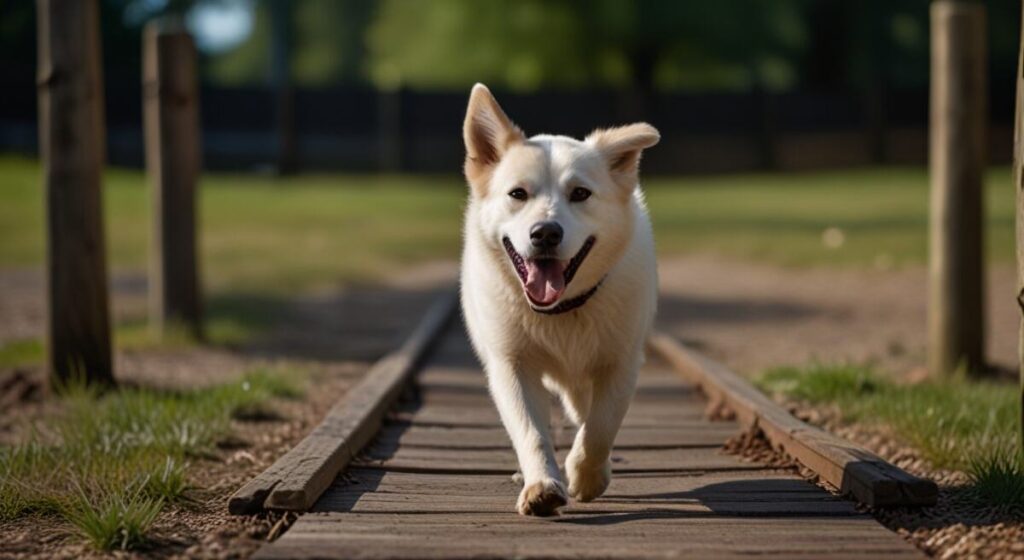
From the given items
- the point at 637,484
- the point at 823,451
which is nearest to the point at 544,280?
the point at 637,484

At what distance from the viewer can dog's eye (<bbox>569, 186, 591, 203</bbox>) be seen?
15.4 ft

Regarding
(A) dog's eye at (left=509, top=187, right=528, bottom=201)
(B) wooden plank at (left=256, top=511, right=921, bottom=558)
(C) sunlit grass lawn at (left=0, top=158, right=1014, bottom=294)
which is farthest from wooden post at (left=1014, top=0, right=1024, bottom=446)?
(C) sunlit grass lawn at (left=0, top=158, right=1014, bottom=294)

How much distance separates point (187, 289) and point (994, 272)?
7869mm

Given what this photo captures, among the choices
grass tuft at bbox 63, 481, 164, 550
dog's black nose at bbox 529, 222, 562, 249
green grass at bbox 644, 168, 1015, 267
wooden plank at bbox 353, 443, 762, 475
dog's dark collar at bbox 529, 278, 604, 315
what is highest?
dog's black nose at bbox 529, 222, 562, 249

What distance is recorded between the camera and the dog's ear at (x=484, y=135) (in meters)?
4.90

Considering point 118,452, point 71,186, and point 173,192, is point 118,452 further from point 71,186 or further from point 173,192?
point 173,192

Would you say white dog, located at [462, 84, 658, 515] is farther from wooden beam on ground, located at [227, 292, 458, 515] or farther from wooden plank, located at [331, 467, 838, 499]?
wooden beam on ground, located at [227, 292, 458, 515]

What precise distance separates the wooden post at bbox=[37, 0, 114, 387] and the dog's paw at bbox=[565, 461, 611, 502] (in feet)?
12.1

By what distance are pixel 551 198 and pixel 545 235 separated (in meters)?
0.26

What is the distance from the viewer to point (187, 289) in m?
9.09

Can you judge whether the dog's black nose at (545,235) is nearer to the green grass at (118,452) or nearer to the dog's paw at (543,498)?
the dog's paw at (543,498)

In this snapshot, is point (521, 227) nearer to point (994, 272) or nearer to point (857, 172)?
A: point (994, 272)

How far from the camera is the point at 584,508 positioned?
4.44m

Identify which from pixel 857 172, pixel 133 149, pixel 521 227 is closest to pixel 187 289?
pixel 521 227
